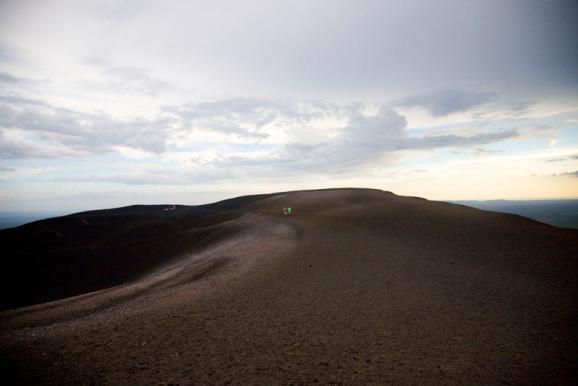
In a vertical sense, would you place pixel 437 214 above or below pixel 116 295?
above

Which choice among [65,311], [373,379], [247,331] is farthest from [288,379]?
[65,311]

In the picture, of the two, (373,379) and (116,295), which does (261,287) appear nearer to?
(373,379)

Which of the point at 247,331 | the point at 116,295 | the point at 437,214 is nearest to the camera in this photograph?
the point at 247,331

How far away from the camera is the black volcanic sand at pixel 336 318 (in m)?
5.94

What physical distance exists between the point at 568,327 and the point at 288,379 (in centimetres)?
778

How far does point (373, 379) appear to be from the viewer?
559cm

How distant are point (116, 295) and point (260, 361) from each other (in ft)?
32.9

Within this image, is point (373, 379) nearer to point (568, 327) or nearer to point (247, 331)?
point (247, 331)

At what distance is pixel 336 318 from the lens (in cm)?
838

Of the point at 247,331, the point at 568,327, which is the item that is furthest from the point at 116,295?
the point at 568,327

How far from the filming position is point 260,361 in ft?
20.7

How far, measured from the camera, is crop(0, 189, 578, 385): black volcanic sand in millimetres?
5938

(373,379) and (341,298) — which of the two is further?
(341,298)

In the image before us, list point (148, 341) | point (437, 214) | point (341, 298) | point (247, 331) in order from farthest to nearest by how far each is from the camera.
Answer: point (437, 214) < point (341, 298) < point (247, 331) < point (148, 341)
